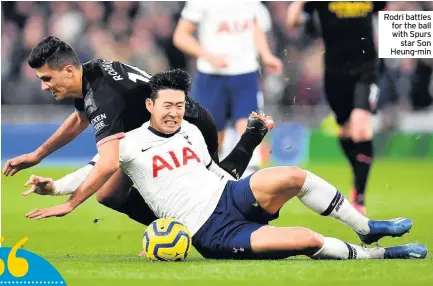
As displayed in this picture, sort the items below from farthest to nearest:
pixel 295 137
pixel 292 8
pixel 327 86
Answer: pixel 295 137, pixel 327 86, pixel 292 8

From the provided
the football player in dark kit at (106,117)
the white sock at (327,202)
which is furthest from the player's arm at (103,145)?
the white sock at (327,202)

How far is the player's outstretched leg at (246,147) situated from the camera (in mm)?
8250

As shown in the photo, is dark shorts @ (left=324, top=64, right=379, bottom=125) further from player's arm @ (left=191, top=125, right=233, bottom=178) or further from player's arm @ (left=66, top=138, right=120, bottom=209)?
player's arm @ (left=66, top=138, right=120, bottom=209)

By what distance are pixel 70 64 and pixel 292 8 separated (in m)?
4.06

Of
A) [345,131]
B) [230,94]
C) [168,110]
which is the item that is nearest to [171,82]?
[168,110]

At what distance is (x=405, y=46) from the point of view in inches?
384

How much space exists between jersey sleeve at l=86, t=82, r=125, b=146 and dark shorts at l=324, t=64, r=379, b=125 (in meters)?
4.15

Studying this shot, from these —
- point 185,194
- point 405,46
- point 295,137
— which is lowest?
point 295,137

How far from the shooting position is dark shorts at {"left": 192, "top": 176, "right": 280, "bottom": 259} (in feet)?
24.1

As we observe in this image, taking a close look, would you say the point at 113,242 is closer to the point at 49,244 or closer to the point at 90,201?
the point at 49,244

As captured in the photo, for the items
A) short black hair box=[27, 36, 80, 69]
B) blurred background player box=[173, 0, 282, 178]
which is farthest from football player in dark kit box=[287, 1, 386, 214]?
short black hair box=[27, 36, 80, 69]

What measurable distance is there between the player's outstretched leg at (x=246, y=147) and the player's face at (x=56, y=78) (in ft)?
4.40

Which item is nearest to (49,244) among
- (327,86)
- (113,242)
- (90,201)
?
(113,242)

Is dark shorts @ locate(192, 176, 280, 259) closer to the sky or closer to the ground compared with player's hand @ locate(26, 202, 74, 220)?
closer to the ground
